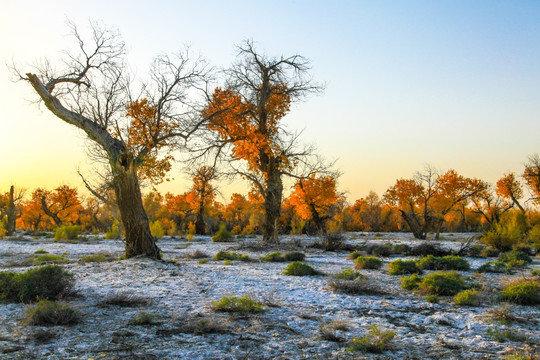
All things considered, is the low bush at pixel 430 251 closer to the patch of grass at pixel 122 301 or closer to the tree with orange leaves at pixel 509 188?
the patch of grass at pixel 122 301

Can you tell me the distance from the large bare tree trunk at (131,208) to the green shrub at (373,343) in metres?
9.25

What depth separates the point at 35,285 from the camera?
6.91 meters

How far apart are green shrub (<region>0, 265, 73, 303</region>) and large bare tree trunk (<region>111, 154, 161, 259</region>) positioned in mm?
5471

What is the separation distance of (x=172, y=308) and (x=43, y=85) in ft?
29.3

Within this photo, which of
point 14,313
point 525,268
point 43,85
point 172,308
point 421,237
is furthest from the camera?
point 421,237

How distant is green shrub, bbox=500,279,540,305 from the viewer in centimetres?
734

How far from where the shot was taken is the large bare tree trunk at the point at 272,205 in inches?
888

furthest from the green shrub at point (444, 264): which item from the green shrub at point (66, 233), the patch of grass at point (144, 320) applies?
the green shrub at point (66, 233)

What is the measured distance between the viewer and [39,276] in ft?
23.0

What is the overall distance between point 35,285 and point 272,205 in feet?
54.7

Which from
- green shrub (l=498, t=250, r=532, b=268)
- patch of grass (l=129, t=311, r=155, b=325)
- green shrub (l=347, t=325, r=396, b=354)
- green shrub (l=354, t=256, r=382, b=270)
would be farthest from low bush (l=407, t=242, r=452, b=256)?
patch of grass (l=129, t=311, r=155, b=325)

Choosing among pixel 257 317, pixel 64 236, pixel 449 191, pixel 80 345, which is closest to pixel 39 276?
pixel 80 345

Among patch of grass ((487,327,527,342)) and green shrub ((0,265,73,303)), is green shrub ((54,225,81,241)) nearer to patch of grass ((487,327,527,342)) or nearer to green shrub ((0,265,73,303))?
green shrub ((0,265,73,303))

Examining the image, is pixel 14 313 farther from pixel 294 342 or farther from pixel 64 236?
pixel 64 236
